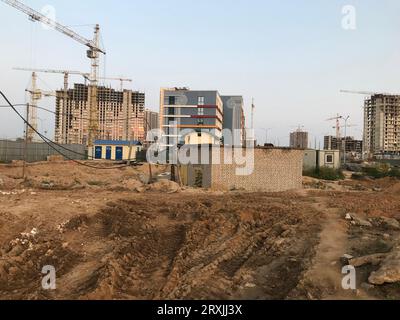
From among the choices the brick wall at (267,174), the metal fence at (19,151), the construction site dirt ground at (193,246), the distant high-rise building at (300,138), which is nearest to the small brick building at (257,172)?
the brick wall at (267,174)

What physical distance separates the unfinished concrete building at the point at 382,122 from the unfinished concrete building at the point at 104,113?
6151cm

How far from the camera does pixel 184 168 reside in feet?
68.8

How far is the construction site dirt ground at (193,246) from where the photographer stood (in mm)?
6207

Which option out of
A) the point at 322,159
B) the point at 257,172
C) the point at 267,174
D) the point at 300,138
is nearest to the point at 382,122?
the point at 300,138

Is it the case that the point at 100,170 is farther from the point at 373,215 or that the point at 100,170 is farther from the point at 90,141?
the point at 90,141

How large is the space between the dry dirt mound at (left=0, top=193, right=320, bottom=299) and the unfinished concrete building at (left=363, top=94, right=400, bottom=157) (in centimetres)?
9697

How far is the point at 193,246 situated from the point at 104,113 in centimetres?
9409

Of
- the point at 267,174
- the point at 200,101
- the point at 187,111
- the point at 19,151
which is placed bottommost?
the point at 267,174

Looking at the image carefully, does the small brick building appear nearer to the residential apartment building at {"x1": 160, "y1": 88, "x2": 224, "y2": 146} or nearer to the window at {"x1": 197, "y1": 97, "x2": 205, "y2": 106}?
the residential apartment building at {"x1": 160, "y1": 88, "x2": 224, "y2": 146}

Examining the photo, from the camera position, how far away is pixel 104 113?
98062mm

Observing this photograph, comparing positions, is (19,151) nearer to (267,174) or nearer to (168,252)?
(267,174)

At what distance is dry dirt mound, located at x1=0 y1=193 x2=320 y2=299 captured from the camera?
21.0 ft
